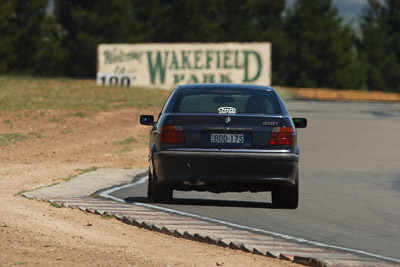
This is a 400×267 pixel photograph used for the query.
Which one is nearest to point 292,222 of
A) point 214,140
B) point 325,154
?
point 214,140

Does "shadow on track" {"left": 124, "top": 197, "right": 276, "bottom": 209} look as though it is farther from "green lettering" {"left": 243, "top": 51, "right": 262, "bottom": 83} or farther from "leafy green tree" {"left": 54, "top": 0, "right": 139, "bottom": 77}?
"leafy green tree" {"left": 54, "top": 0, "right": 139, "bottom": 77}

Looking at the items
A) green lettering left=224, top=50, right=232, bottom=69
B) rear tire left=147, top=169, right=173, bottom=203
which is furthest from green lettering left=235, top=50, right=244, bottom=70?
rear tire left=147, top=169, right=173, bottom=203

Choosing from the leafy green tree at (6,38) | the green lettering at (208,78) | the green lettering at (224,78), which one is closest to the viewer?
the green lettering at (224,78)

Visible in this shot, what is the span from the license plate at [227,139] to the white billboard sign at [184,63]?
163 feet

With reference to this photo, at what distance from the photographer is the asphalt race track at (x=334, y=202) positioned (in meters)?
11.5

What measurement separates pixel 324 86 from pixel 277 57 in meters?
4.84

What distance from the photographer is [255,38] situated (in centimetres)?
8669

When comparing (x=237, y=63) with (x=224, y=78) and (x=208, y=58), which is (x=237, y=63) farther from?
(x=208, y=58)

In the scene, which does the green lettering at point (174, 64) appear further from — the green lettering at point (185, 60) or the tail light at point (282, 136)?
the tail light at point (282, 136)

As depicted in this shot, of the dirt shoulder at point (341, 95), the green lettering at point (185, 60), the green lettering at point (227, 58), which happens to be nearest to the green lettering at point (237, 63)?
the green lettering at point (227, 58)

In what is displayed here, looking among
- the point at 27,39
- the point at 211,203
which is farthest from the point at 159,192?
the point at 27,39

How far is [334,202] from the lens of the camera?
1477cm

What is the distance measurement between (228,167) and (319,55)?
78667 millimetres

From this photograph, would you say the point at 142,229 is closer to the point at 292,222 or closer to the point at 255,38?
the point at 292,222
